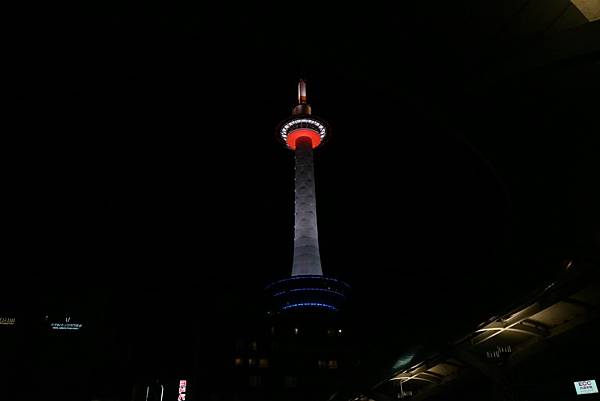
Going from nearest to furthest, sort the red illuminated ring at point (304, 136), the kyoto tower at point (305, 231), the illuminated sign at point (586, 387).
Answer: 1. the illuminated sign at point (586, 387)
2. the kyoto tower at point (305, 231)
3. the red illuminated ring at point (304, 136)

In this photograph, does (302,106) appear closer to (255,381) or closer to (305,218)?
(305,218)

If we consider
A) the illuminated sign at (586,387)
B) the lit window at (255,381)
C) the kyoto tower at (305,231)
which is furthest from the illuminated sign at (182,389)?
the illuminated sign at (586,387)

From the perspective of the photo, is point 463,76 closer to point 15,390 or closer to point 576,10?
point 576,10

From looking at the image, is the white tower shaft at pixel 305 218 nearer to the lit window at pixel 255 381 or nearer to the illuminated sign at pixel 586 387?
the illuminated sign at pixel 586 387

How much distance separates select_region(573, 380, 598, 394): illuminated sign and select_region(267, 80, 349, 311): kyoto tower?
78.6 ft

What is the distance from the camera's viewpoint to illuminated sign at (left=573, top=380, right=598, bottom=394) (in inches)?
829

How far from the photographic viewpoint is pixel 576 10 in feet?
38.7

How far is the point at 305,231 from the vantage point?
51688 millimetres

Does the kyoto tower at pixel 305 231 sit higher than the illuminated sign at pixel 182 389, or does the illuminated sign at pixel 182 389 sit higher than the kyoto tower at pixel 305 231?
the kyoto tower at pixel 305 231

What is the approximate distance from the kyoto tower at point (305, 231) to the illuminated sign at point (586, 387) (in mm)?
23956

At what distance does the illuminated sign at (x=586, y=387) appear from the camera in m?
21.0

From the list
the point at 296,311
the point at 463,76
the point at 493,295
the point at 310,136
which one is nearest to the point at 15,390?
the point at 296,311

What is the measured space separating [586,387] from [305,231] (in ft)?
109

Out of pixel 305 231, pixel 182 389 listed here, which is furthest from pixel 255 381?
pixel 305 231
